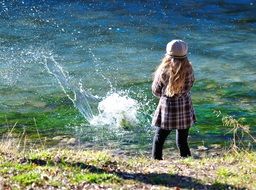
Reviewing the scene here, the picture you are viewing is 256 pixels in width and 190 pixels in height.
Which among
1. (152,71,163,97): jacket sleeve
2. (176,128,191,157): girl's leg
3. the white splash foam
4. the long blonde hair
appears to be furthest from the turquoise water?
the long blonde hair

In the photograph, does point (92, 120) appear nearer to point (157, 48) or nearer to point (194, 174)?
point (194, 174)

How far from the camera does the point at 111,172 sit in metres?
7.00

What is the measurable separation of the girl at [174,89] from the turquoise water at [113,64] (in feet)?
8.90

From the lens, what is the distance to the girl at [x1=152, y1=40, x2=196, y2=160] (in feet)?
25.2

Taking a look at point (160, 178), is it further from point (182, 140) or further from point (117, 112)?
point (117, 112)

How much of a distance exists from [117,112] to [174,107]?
14.8 ft

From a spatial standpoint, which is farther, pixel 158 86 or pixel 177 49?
pixel 158 86

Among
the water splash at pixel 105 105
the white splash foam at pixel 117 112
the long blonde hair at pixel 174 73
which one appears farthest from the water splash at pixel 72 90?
the long blonde hair at pixel 174 73

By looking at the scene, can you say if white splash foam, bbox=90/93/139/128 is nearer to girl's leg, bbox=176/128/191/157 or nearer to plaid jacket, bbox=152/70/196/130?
girl's leg, bbox=176/128/191/157

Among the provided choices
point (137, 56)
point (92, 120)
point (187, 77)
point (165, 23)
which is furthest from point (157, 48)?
point (187, 77)

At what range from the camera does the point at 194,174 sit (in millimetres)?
7121

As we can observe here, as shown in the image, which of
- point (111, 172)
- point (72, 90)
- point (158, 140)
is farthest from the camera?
point (72, 90)

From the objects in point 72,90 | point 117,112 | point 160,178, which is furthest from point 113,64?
point 160,178

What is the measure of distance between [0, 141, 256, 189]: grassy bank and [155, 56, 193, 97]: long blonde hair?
99cm
